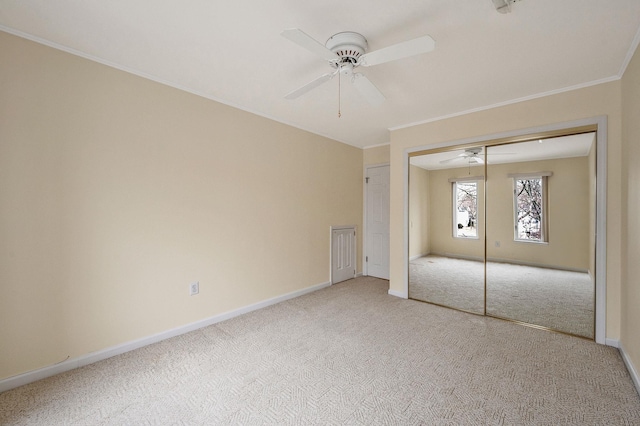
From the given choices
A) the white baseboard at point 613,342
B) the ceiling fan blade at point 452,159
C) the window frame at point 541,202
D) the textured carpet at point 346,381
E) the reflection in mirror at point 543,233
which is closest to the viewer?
the textured carpet at point 346,381

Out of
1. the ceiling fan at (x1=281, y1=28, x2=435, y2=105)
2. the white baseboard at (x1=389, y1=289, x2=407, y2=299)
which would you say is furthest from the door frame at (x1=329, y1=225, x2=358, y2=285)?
the ceiling fan at (x1=281, y1=28, x2=435, y2=105)

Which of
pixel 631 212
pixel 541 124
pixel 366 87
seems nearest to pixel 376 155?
pixel 541 124

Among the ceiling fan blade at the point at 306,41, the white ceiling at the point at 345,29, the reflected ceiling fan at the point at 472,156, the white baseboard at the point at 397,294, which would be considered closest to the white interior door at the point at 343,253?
the white baseboard at the point at 397,294

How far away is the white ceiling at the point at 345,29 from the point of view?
64.5 inches

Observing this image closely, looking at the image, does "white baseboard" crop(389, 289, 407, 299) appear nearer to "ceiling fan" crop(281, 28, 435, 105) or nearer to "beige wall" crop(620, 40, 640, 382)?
"beige wall" crop(620, 40, 640, 382)

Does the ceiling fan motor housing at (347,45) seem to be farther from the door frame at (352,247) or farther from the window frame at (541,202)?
the door frame at (352,247)

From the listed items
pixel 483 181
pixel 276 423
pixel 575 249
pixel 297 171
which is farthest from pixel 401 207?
pixel 276 423

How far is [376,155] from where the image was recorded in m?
4.95

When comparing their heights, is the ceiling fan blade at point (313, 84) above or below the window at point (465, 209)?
above

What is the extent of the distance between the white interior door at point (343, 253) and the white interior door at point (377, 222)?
0.35m

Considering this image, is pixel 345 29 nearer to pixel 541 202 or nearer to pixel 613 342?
pixel 541 202

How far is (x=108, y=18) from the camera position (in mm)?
1741

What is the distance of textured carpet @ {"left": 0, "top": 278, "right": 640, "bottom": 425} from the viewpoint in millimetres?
1637

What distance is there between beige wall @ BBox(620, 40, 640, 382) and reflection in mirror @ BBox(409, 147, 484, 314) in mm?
1163
